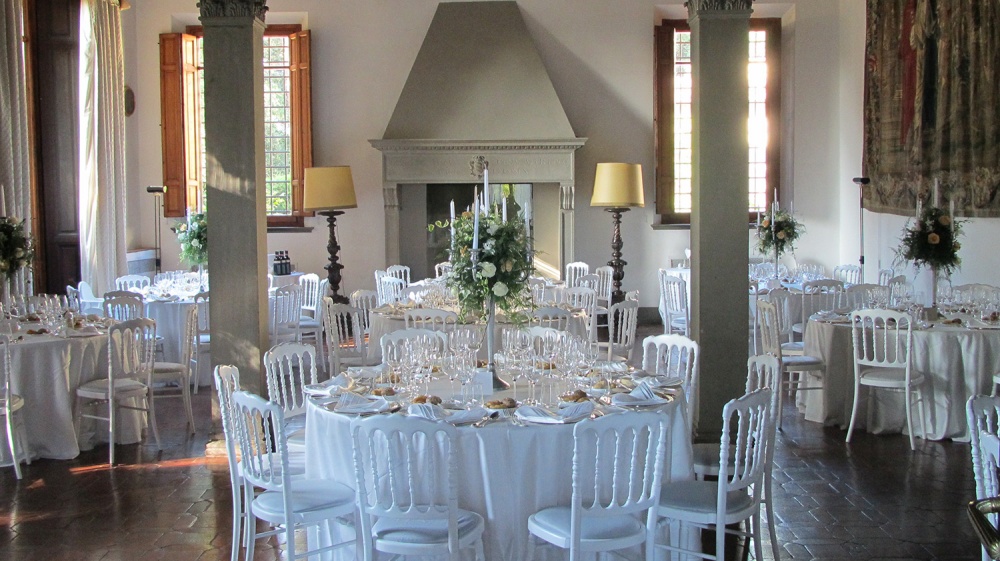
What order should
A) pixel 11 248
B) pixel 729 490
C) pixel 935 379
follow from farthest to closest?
pixel 11 248 → pixel 935 379 → pixel 729 490

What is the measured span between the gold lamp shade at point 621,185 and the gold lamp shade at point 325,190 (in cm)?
293

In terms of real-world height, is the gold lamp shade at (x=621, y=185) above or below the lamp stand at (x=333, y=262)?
above

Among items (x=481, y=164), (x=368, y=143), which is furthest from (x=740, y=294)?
(x=368, y=143)

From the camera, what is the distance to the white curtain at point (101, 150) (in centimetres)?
1005

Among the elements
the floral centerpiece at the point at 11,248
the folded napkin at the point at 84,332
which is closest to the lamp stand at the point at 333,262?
the floral centerpiece at the point at 11,248

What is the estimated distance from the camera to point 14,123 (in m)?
8.86

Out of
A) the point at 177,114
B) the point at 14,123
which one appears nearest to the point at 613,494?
the point at 14,123

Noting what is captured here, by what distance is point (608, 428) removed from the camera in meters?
3.30

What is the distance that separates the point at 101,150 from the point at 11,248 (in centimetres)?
372

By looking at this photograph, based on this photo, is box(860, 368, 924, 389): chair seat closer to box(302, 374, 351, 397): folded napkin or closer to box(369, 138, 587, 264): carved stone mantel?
box(302, 374, 351, 397): folded napkin

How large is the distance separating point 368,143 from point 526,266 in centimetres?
791

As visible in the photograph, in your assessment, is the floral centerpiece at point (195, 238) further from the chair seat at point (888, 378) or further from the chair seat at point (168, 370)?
the chair seat at point (888, 378)

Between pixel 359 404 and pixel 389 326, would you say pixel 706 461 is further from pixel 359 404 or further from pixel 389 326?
pixel 389 326

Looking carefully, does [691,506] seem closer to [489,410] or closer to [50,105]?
[489,410]
